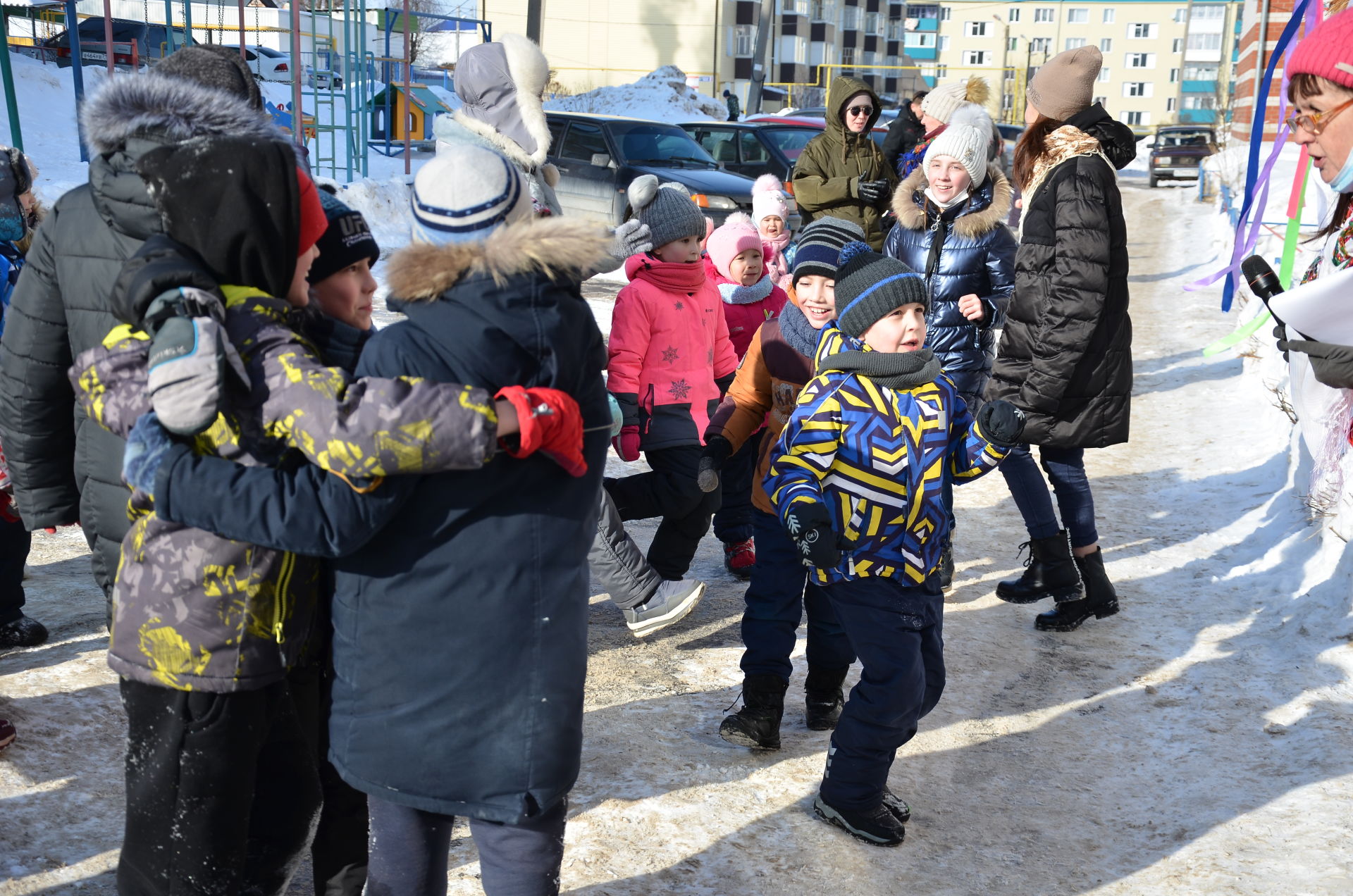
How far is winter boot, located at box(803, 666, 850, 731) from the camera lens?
3746mm

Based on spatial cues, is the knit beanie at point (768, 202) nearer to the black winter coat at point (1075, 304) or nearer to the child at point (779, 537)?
the black winter coat at point (1075, 304)

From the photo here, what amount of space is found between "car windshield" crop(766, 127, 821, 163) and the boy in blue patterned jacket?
1292 centimetres

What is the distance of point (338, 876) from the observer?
249cm

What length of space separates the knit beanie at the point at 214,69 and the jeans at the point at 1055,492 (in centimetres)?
307

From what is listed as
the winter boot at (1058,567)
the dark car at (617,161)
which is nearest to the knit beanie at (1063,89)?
the winter boot at (1058,567)

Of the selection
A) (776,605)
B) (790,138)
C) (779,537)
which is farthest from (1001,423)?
(790,138)

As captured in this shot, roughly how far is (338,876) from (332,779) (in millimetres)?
226

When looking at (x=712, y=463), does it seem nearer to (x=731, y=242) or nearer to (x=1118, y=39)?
(x=731, y=242)

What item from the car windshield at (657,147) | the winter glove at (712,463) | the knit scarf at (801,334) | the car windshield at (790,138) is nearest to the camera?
the winter glove at (712,463)

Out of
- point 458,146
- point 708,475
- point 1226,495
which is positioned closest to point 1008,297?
point 708,475

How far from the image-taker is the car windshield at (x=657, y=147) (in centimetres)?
1383

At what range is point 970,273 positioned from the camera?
4766mm

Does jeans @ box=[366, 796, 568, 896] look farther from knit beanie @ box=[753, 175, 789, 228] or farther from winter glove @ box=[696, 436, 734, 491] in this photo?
knit beanie @ box=[753, 175, 789, 228]

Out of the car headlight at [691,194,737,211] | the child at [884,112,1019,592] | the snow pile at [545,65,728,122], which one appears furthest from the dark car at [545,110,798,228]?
the snow pile at [545,65,728,122]
